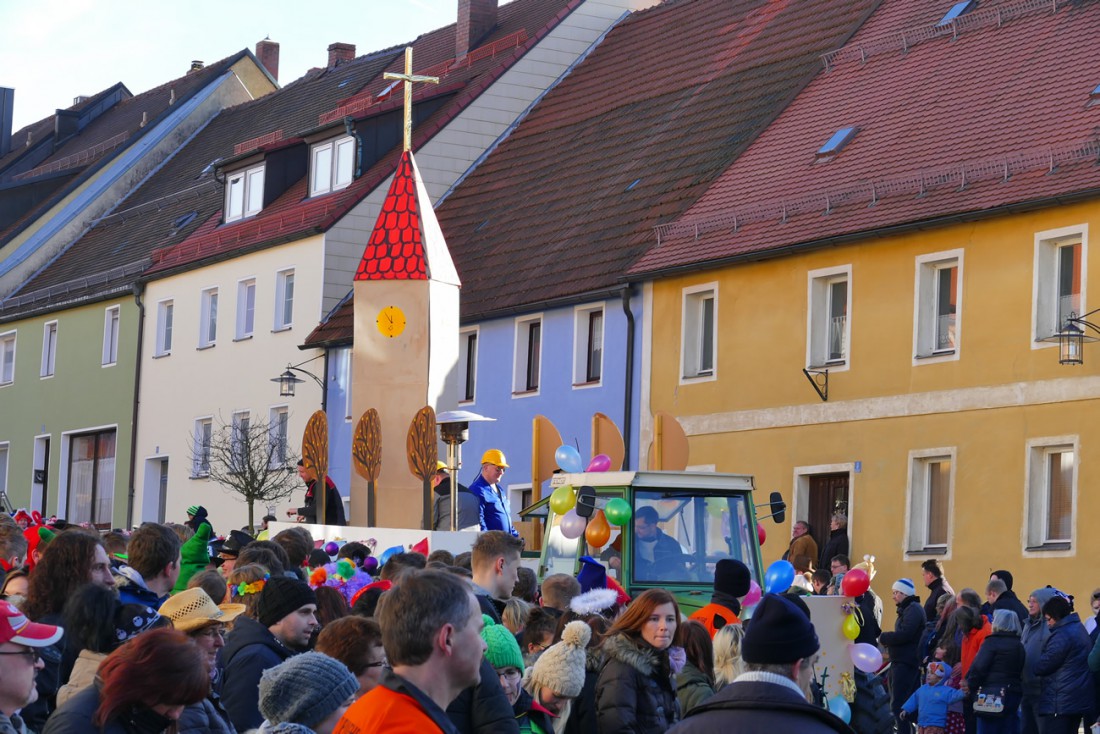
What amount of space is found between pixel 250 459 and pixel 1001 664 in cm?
2141

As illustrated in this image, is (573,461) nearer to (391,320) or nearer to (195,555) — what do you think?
(195,555)

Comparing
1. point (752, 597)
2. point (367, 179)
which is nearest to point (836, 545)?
point (752, 597)

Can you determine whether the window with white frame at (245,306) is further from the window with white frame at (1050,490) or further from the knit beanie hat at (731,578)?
the knit beanie hat at (731,578)

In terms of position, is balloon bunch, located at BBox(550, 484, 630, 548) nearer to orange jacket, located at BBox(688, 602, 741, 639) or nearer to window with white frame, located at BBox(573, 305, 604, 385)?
orange jacket, located at BBox(688, 602, 741, 639)

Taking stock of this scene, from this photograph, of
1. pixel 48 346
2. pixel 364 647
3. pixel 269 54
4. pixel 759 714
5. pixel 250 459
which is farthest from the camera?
pixel 269 54

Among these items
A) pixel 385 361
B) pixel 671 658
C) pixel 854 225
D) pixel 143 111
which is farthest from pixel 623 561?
pixel 143 111

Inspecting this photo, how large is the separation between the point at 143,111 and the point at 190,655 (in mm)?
51681

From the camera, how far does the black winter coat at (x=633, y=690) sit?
895 centimetres

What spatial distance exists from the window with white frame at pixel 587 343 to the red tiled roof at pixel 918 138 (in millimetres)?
1784

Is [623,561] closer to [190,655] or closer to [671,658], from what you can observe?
[671,658]

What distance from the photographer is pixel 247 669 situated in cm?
799

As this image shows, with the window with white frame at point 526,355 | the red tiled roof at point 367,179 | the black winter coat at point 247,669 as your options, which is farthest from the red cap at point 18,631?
the red tiled roof at point 367,179

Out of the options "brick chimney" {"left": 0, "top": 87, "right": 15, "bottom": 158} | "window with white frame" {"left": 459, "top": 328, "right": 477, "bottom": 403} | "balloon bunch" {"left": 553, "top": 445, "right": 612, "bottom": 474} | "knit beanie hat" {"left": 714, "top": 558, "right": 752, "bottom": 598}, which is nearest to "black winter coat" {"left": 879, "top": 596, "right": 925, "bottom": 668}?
"balloon bunch" {"left": 553, "top": 445, "right": 612, "bottom": 474}

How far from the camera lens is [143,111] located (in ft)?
185
